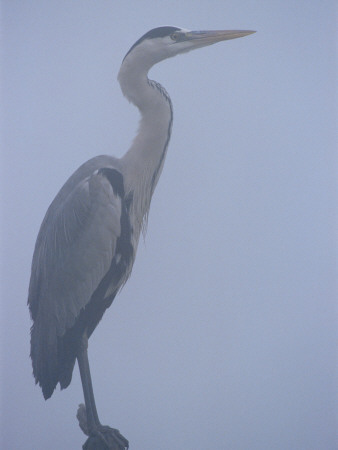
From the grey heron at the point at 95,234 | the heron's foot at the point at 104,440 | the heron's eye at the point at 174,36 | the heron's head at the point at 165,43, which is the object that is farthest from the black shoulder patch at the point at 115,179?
the heron's foot at the point at 104,440

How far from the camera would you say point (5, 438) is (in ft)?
4.58

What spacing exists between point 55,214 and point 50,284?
0.65 feet

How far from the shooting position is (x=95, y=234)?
3.79 feet

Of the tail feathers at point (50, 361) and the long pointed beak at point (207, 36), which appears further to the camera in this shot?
the long pointed beak at point (207, 36)

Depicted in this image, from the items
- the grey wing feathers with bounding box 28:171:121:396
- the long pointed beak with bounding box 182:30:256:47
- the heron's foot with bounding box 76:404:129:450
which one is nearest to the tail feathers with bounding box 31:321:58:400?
the grey wing feathers with bounding box 28:171:121:396

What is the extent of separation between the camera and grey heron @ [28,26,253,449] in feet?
3.78

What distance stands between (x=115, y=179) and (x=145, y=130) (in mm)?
172

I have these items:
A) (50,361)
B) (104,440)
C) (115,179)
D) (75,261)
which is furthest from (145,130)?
(104,440)

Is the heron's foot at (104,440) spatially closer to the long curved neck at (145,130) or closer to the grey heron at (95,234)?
the grey heron at (95,234)

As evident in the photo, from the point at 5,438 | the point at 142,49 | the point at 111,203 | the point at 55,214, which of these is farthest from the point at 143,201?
the point at 5,438

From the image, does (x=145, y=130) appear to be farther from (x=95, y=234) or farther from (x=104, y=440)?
(x=104, y=440)

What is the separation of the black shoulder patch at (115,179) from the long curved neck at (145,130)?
0.02 metres

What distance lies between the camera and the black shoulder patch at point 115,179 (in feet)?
3.89

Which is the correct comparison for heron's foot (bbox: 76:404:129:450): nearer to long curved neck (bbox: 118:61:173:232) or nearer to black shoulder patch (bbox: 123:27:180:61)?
long curved neck (bbox: 118:61:173:232)
